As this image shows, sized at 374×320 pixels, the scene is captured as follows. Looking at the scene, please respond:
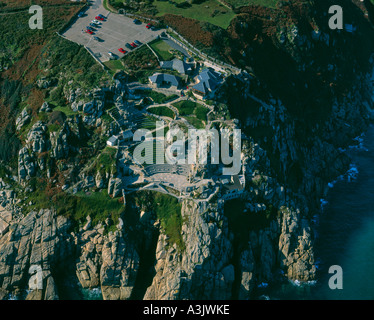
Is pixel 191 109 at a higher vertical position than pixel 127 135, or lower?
higher

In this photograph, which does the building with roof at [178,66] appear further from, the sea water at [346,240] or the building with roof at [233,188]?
the sea water at [346,240]

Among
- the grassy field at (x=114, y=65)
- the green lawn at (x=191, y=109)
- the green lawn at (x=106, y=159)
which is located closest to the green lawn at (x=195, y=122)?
the green lawn at (x=191, y=109)

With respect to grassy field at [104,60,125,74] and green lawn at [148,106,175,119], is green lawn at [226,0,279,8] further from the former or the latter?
green lawn at [148,106,175,119]

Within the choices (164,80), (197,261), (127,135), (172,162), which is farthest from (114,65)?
(197,261)

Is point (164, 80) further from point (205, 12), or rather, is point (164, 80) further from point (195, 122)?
point (205, 12)

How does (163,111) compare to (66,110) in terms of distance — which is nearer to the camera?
(66,110)

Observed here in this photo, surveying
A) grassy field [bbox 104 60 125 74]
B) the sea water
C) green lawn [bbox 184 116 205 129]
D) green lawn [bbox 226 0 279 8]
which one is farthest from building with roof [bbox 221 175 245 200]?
green lawn [bbox 226 0 279 8]
